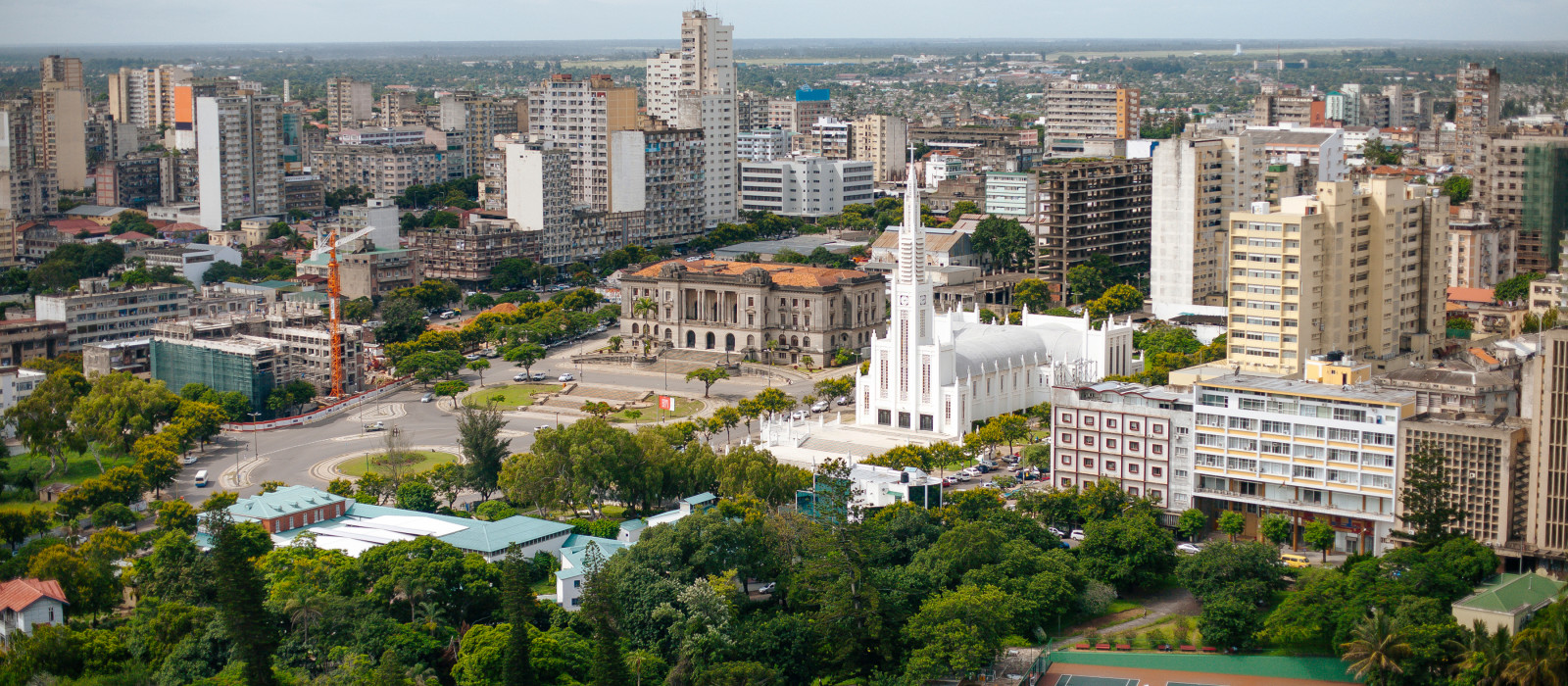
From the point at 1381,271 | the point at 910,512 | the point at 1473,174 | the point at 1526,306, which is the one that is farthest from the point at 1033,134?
the point at 910,512

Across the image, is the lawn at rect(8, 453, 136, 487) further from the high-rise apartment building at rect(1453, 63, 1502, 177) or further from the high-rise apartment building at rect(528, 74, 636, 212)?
the high-rise apartment building at rect(528, 74, 636, 212)

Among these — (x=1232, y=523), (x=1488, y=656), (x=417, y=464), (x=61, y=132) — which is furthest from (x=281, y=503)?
(x=61, y=132)

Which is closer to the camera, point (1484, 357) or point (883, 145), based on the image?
point (1484, 357)

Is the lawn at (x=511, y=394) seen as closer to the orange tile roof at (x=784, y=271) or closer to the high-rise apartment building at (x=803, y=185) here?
the orange tile roof at (x=784, y=271)

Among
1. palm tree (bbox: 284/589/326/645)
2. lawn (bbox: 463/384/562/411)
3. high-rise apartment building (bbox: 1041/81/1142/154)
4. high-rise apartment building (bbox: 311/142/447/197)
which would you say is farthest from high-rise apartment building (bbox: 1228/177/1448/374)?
high-rise apartment building (bbox: 311/142/447/197)

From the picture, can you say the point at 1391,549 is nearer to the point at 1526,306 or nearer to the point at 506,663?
the point at 506,663

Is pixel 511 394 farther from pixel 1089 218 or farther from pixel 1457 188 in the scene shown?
pixel 1457 188
